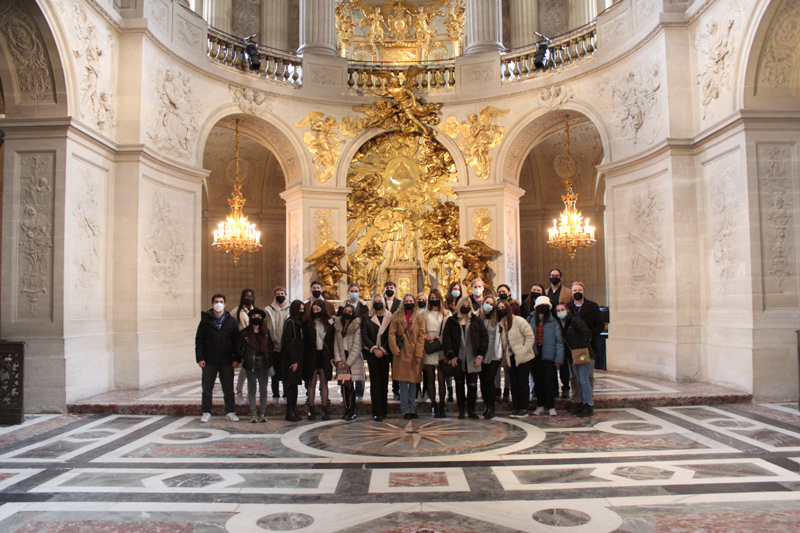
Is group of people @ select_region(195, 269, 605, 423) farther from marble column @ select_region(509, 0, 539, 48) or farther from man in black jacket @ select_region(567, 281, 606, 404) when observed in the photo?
marble column @ select_region(509, 0, 539, 48)

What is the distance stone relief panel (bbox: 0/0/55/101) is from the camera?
7.41m

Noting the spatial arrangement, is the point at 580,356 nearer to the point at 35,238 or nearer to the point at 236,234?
the point at 35,238

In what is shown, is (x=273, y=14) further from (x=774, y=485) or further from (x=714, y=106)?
(x=774, y=485)

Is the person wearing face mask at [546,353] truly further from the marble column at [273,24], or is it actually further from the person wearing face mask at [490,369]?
the marble column at [273,24]

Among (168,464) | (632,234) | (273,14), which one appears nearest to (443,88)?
(632,234)

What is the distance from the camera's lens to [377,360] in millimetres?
7035

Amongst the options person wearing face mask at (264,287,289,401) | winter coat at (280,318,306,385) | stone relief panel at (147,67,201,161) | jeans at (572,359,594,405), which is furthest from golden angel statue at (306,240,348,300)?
jeans at (572,359,594,405)

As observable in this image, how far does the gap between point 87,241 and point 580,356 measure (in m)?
7.08

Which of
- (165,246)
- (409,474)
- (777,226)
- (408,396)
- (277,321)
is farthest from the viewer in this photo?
(165,246)

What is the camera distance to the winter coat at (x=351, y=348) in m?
6.98

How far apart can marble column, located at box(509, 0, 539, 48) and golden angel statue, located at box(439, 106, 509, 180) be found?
5.36 meters

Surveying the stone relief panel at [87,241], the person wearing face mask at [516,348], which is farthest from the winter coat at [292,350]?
the stone relief panel at [87,241]

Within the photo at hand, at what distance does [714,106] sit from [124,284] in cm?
962

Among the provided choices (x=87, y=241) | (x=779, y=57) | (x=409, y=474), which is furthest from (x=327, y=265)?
(x=779, y=57)
